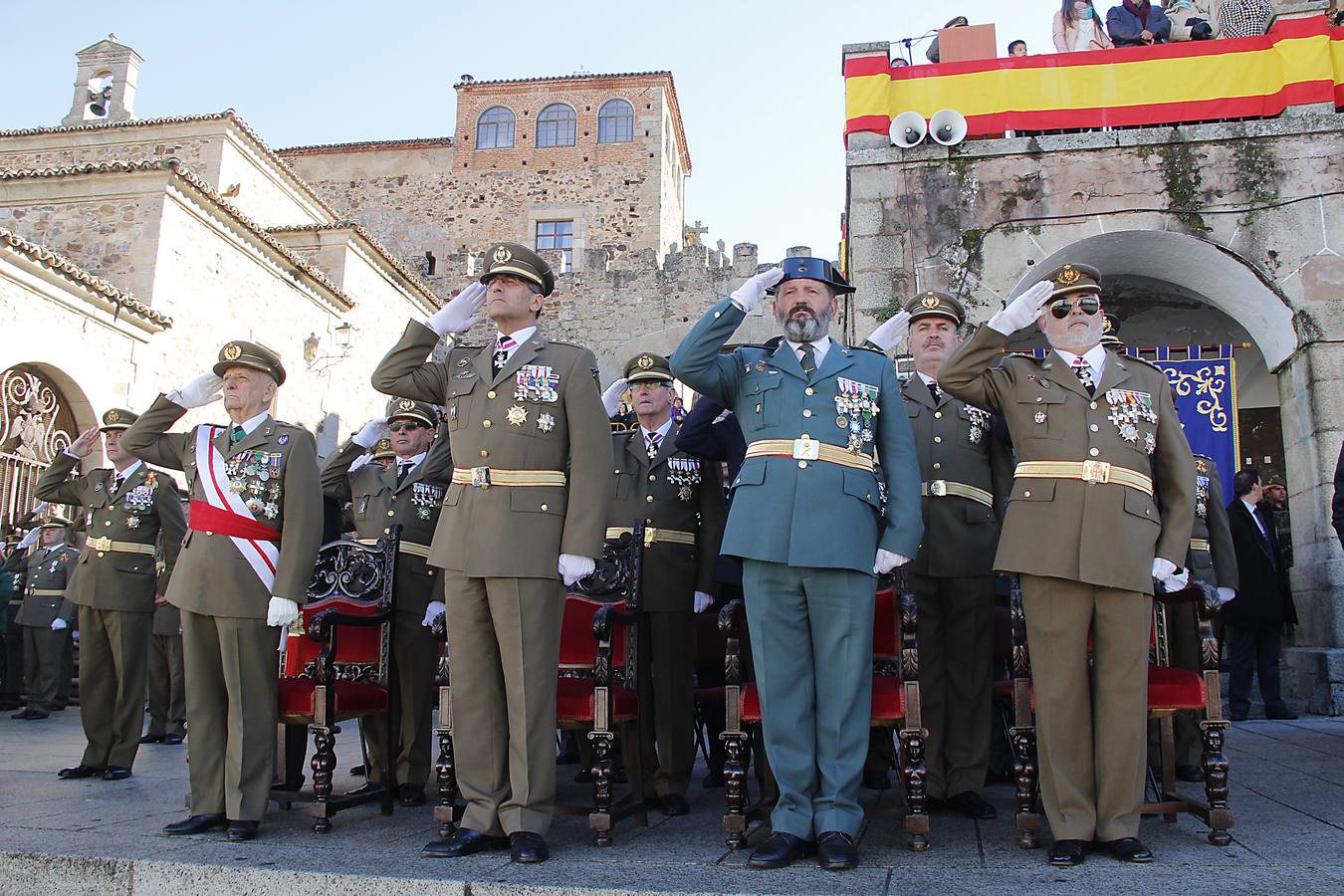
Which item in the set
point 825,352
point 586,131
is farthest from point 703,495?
point 586,131

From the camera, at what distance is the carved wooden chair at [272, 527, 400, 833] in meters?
4.10

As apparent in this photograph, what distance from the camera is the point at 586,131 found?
31.4 metres

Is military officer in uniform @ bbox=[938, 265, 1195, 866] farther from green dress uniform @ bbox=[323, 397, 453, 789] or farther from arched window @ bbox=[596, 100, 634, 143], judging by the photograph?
arched window @ bbox=[596, 100, 634, 143]

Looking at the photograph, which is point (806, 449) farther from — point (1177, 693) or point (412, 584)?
point (412, 584)

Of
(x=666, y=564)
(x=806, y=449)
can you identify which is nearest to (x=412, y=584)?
(x=666, y=564)

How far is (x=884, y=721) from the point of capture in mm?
3639

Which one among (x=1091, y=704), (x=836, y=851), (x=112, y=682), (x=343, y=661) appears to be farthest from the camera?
(x=112, y=682)

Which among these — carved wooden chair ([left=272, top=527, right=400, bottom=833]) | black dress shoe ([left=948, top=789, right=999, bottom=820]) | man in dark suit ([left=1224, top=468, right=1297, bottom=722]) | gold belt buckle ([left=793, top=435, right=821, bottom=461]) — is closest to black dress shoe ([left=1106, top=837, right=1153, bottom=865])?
black dress shoe ([left=948, top=789, right=999, bottom=820])

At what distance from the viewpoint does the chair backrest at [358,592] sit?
4.64 metres

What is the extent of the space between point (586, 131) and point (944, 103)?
968 inches

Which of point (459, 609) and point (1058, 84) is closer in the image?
point (459, 609)

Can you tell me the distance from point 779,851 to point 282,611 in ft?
6.82

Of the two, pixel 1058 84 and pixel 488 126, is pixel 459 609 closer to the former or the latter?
pixel 1058 84

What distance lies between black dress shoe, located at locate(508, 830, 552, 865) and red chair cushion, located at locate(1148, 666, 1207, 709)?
7.20 feet
